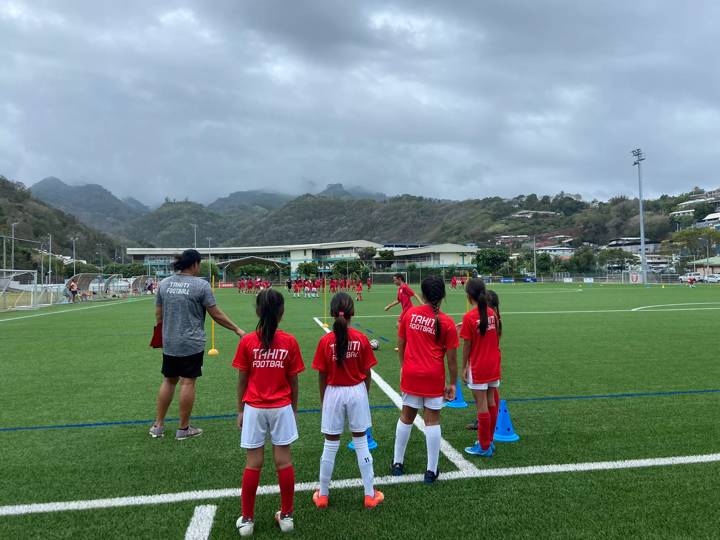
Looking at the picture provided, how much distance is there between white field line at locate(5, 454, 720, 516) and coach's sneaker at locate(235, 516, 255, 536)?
2.04 ft

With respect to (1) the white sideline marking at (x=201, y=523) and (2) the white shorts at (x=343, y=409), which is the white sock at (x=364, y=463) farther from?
(1) the white sideline marking at (x=201, y=523)

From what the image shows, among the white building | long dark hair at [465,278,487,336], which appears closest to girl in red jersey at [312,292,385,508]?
long dark hair at [465,278,487,336]

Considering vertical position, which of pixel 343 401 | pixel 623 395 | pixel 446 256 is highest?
pixel 446 256

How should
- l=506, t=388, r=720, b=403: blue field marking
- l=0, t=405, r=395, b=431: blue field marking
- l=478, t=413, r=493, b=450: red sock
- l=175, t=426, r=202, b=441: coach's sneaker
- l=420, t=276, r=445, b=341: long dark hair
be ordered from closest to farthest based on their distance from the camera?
l=420, t=276, r=445, b=341: long dark hair, l=478, t=413, r=493, b=450: red sock, l=175, t=426, r=202, b=441: coach's sneaker, l=0, t=405, r=395, b=431: blue field marking, l=506, t=388, r=720, b=403: blue field marking

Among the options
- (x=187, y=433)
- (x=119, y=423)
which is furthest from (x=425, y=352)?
(x=119, y=423)

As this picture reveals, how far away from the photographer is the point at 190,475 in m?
4.42

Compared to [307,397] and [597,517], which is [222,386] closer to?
[307,397]

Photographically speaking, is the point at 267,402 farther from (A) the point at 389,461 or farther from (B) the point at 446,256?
(B) the point at 446,256

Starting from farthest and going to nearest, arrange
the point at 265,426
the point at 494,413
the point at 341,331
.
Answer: the point at 494,413 → the point at 341,331 → the point at 265,426

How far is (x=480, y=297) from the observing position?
492 centimetres

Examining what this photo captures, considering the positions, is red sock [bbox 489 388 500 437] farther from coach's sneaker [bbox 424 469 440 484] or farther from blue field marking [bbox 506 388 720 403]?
blue field marking [bbox 506 388 720 403]

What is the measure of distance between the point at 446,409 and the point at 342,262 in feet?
267

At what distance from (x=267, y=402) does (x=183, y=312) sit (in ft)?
7.29

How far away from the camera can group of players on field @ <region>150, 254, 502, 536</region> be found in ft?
11.4
